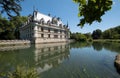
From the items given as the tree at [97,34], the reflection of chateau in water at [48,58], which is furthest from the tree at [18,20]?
the tree at [97,34]

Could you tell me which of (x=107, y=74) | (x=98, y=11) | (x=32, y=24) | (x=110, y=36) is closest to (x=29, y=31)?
(x=32, y=24)

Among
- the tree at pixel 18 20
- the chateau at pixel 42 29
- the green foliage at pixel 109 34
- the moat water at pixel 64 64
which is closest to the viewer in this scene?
the tree at pixel 18 20

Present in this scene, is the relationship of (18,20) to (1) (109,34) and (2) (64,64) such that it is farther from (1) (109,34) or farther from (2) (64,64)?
(1) (109,34)

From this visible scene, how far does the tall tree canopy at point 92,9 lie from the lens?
374 centimetres

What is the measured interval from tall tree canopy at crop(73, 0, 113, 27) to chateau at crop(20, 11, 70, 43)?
4769cm

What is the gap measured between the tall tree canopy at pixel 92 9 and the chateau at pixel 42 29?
1878 inches

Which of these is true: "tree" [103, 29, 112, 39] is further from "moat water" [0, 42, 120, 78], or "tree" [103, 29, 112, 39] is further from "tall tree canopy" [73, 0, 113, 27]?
"tall tree canopy" [73, 0, 113, 27]

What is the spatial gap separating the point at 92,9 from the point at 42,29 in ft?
178

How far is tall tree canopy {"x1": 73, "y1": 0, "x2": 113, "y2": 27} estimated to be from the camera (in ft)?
12.3

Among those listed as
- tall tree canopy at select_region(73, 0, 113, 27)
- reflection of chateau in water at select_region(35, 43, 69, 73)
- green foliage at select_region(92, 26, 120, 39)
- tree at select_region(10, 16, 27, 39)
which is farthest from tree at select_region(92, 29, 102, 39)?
tall tree canopy at select_region(73, 0, 113, 27)

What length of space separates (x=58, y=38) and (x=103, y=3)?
65.0 metres

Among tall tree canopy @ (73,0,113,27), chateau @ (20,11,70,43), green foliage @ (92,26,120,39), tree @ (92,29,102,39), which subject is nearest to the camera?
tall tree canopy @ (73,0,113,27)

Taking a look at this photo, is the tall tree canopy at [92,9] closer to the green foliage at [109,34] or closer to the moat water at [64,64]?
the moat water at [64,64]

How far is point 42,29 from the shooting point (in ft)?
188
